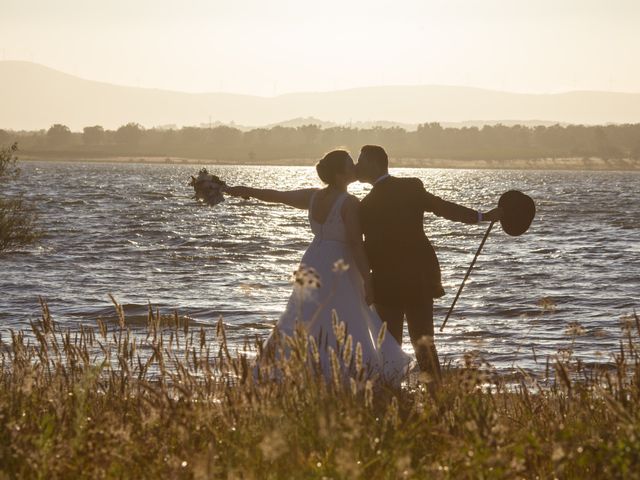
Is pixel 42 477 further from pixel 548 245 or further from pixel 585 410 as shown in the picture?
pixel 548 245

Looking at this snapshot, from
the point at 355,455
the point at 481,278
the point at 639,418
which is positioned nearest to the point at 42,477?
the point at 355,455

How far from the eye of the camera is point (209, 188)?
905 centimetres

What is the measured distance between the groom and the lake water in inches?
41.7

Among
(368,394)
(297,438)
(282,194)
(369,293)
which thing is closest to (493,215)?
(369,293)

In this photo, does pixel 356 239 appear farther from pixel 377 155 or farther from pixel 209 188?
pixel 209 188

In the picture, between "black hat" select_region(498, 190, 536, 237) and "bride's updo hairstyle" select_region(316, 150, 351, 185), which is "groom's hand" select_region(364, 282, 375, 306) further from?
"black hat" select_region(498, 190, 536, 237)

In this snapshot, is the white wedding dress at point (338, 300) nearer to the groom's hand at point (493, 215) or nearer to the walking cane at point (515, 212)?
the walking cane at point (515, 212)

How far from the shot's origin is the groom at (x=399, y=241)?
8.45m

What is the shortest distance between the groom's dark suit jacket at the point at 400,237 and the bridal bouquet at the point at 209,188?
4.15ft

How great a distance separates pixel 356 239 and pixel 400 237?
34 cm

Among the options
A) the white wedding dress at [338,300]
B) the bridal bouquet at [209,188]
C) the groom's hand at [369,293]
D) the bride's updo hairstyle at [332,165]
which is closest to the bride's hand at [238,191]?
the bridal bouquet at [209,188]

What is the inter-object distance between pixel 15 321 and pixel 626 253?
26.7m

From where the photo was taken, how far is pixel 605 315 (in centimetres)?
2370

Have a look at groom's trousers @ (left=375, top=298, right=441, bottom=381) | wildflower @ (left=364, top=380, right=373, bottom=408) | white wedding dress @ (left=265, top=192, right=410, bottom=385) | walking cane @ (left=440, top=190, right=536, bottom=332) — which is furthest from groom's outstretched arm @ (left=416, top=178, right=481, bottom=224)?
wildflower @ (left=364, top=380, right=373, bottom=408)
